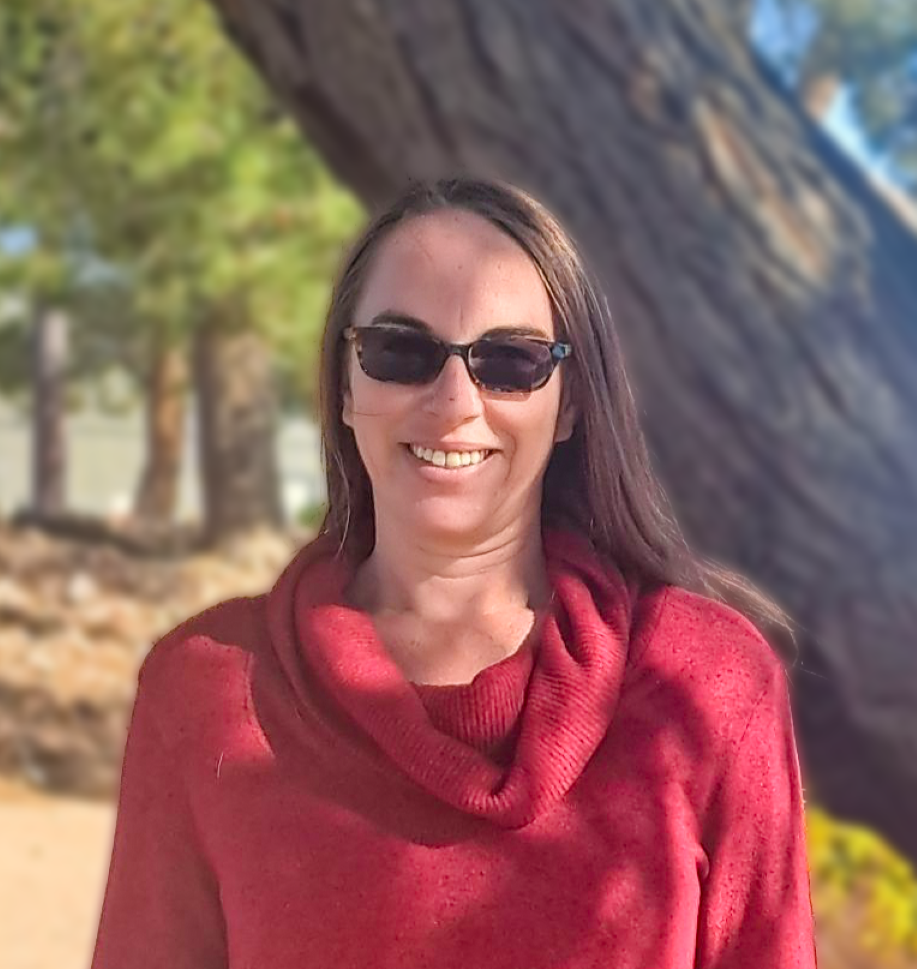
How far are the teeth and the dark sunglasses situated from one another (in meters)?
0.05

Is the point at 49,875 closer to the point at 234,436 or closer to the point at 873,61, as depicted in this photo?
the point at 873,61

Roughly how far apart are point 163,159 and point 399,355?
5526 millimetres

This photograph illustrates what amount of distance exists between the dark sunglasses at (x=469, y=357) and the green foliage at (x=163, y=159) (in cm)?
496

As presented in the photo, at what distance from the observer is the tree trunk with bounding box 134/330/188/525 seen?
10.4 meters

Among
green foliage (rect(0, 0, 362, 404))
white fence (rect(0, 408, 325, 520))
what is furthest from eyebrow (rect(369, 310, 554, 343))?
white fence (rect(0, 408, 325, 520))

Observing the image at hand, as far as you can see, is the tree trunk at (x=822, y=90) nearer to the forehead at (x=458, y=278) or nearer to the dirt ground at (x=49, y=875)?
the dirt ground at (x=49, y=875)

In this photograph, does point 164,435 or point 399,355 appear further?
point 164,435

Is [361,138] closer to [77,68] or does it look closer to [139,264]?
[77,68]

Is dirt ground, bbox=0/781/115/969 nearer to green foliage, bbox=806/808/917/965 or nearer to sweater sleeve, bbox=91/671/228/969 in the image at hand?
green foliage, bbox=806/808/917/965

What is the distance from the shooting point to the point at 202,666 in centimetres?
111

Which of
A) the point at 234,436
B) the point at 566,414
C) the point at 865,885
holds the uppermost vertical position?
the point at 234,436

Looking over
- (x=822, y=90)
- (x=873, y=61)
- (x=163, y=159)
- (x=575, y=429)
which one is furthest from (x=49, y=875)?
(x=575, y=429)

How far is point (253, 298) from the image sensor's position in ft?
23.7

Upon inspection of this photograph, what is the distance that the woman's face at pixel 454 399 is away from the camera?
1.04 meters
